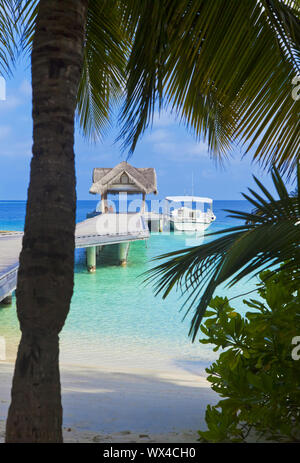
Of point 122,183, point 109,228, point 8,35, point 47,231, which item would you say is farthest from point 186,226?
point 47,231

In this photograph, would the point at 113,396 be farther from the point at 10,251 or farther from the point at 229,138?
the point at 10,251

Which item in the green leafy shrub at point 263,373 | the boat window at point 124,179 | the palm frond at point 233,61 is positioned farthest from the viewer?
the boat window at point 124,179

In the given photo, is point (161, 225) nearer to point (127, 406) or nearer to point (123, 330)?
point (123, 330)

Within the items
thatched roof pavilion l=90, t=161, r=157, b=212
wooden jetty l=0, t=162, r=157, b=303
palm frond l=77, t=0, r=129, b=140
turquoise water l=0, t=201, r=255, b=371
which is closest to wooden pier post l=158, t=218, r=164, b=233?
wooden jetty l=0, t=162, r=157, b=303

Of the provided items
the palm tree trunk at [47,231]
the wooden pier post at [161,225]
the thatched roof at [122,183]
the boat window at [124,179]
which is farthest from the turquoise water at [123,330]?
the wooden pier post at [161,225]

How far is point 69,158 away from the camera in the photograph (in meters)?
2.23

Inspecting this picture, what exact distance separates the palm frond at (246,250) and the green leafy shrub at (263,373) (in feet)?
1.71

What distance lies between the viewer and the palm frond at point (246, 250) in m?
1.94

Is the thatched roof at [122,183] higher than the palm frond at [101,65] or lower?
higher

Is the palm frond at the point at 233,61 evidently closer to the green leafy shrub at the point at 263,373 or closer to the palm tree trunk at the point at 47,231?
the palm tree trunk at the point at 47,231

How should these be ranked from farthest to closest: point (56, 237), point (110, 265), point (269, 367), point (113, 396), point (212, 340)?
point (110, 265)
point (113, 396)
point (212, 340)
point (269, 367)
point (56, 237)

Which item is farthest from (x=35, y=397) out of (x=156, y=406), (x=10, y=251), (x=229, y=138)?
(x=10, y=251)

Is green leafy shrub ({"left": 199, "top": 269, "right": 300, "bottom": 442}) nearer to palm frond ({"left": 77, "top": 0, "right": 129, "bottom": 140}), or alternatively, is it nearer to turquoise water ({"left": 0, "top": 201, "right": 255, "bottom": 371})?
palm frond ({"left": 77, "top": 0, "right": 129, "bottom": 140})

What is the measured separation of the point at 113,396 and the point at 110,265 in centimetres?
1574
